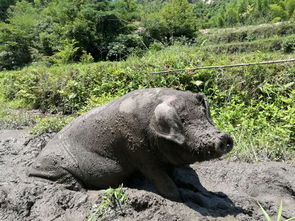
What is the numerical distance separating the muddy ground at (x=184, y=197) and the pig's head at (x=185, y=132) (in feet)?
1.37

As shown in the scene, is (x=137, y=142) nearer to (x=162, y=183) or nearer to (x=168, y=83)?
(x=162, y=183)

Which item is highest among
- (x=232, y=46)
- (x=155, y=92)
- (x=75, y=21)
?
(x=155, y=92)

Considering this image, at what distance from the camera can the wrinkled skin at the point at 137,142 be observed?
1.93 metres

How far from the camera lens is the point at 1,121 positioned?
5.28 meters

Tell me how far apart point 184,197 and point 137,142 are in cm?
63

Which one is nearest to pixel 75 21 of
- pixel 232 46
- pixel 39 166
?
pixel 232 46

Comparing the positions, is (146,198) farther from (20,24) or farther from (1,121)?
(20,24)

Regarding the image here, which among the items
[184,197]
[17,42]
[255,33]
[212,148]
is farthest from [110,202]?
[17,42]

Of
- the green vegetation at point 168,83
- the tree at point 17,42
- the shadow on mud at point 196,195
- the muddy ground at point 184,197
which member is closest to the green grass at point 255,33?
the green vegetation at point 168,83

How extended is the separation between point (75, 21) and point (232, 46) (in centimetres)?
820

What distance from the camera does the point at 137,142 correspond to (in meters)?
2.14

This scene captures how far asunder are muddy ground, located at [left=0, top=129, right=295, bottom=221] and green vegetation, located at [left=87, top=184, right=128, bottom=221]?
3 cm

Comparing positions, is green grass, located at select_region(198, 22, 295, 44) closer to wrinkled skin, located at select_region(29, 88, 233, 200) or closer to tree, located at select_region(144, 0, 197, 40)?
tree, located at select_region(144, 0, 197, 40)

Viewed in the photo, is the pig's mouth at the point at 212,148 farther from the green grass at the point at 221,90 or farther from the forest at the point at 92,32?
the forest at the point at 92,32
